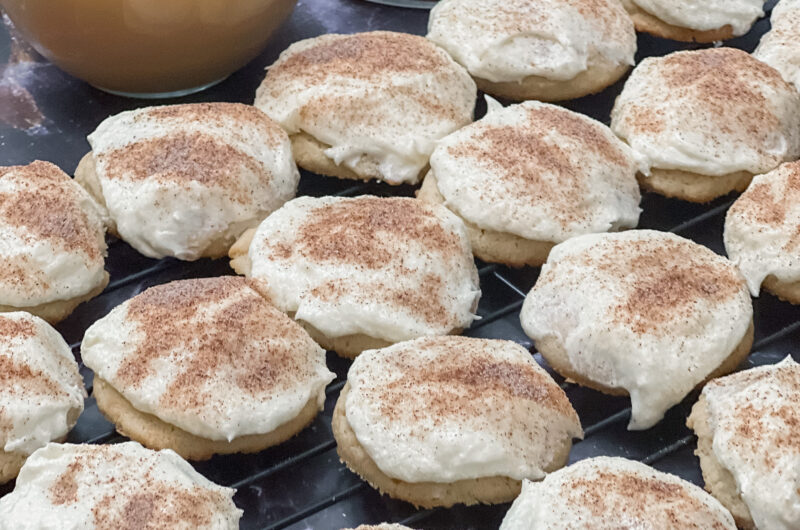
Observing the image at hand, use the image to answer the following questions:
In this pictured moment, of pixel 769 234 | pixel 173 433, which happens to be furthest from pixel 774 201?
pixel 173 433

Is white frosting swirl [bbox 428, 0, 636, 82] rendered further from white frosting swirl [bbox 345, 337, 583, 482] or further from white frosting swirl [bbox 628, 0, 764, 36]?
white frosting swirl [bbox 345, 337, 583, 482]

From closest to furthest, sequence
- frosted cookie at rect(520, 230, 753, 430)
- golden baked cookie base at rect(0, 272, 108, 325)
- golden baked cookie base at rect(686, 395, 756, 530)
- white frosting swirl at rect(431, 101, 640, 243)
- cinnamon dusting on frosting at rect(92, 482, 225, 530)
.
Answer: cinnamon dusting on frosting at rect(92, 482, 225, 530) < golden baked cookie base at rect(686, 395, 756, 530) < frosted cookie at rect(520, 230, 753, 430) < golden baked cookie base at rect(0, 272, 108, 325) < white frosting swirl at rect(431, 101, 640, 243)

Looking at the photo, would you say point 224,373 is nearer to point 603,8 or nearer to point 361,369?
point 361,369

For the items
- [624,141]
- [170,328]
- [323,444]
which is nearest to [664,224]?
[624,141]

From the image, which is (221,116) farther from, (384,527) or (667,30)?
(667,30)

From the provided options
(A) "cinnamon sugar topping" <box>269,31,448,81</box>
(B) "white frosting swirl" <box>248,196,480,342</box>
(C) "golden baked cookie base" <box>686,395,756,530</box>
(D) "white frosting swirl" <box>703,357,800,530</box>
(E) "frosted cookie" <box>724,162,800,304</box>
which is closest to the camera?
(D) "white frosting swirl" <box>703,357,800,530</box>

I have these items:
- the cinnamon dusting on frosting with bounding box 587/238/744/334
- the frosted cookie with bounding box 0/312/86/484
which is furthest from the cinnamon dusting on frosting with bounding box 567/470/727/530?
the frosted cookie with bounding box 0/312/86/484
